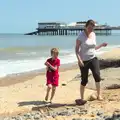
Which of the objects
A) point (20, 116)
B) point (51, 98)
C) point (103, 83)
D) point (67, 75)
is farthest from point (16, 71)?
point (20, 116)

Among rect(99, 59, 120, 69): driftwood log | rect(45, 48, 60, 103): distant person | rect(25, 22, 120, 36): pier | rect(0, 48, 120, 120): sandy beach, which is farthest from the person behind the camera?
rect(25, 22, 120, 36): pier

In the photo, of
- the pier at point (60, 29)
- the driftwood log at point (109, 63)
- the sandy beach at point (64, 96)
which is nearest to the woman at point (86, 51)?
the sandy beach at point (64, 96)

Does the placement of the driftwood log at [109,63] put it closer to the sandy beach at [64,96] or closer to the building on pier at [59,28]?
the sandy beach at [64,96]

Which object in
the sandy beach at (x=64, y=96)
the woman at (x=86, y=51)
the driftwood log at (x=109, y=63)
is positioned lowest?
the sandy beach at (x=64, y=96)

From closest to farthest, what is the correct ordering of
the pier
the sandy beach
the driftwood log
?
the sandy beach → the driftwood log → the pier

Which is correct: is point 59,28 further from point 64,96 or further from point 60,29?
point 64,96

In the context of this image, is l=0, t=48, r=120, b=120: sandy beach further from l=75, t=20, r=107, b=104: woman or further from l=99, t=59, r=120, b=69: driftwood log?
l=75, t=20, r=107, b=104: woman

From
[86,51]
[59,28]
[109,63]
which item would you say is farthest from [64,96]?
[59,28]

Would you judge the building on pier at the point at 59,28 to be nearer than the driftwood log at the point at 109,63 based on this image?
No

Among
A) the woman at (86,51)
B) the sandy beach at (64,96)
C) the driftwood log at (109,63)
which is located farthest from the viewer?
the driftwood log at (109,63)

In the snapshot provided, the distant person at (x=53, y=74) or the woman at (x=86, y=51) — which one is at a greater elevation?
the woman at (x=86, y=51)

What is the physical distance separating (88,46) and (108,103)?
1.09m

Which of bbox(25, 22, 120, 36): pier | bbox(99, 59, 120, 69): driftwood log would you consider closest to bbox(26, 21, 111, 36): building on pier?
bbox(25, 22, 120, 36): pier

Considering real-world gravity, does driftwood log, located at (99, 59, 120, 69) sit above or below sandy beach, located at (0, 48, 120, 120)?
above
